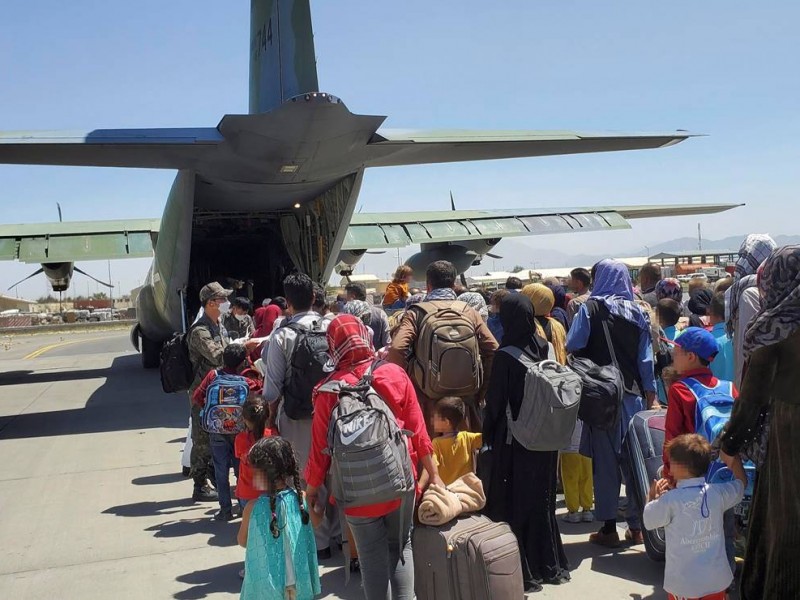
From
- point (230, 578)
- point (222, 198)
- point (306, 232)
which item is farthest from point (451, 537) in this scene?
point (306, 232)

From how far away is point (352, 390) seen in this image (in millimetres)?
3346

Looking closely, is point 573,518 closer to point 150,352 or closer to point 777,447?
point 777,447

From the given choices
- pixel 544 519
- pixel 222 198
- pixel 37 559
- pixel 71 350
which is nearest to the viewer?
pixel 544 519

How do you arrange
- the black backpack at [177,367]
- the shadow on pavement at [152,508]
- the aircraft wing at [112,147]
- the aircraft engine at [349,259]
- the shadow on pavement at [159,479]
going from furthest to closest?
the aircraft engine at [349,259]
the aircraft wing at [112,147]
the shadow on pavement at [159,479]
the black backpack at [177,367]
the shadow on pavement at [152,508]

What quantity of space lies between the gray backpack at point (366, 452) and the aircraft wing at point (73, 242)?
1249 centimetres

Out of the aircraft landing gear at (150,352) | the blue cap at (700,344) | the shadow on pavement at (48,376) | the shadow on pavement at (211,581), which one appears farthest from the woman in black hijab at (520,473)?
the aircraft landing gear at (150,352)

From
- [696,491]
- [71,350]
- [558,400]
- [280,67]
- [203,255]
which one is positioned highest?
[280,67]

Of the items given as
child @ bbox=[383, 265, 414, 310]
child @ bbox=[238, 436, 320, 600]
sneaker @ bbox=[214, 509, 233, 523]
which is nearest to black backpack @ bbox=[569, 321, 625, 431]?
child @ bbox=[238, 436, 320, 600]

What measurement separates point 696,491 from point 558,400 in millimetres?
799

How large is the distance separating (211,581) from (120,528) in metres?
1.47

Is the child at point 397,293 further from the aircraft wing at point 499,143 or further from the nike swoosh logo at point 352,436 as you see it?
the nike swoosh logo at point 352,436

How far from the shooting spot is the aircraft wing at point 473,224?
16984 mm

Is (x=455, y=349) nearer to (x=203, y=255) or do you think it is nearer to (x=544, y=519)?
(x=544, y=519)

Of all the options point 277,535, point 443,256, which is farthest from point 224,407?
point 443,256
